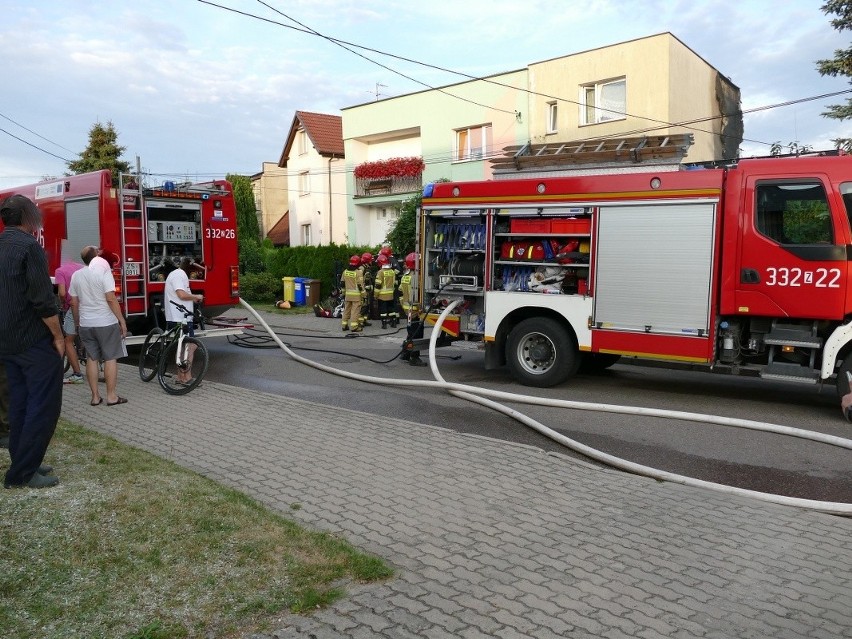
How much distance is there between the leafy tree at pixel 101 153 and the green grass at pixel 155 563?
1702 inches

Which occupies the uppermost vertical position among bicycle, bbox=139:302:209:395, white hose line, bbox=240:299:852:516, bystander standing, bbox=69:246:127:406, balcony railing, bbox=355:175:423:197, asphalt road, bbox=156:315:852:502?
balcony railing, bbox=355:175:423:197

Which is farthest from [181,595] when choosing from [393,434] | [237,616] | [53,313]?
[393,434]

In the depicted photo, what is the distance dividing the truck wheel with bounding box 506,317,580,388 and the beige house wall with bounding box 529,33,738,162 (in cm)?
1178

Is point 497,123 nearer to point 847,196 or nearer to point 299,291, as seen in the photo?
point 299,291

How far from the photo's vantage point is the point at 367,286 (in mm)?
16656

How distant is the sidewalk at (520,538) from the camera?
10.6 feet

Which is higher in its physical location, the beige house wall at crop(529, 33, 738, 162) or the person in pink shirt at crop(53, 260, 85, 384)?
the beige house wall at crop(529, 33, 738, 162)

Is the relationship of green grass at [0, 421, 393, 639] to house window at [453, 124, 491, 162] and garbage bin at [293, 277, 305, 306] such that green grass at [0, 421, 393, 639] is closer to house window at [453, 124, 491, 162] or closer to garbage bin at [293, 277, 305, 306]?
garbage bin at [293, 277, 305, 306]

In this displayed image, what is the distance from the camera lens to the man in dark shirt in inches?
185

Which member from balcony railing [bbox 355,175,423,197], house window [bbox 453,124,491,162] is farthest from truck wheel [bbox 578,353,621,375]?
balcony railing [bbox 355,175,423,197]

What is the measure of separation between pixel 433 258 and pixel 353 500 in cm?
583

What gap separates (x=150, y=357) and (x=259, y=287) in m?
14.0

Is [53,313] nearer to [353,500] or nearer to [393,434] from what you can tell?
[353,500]

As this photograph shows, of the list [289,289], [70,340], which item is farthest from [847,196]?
[289,289]
